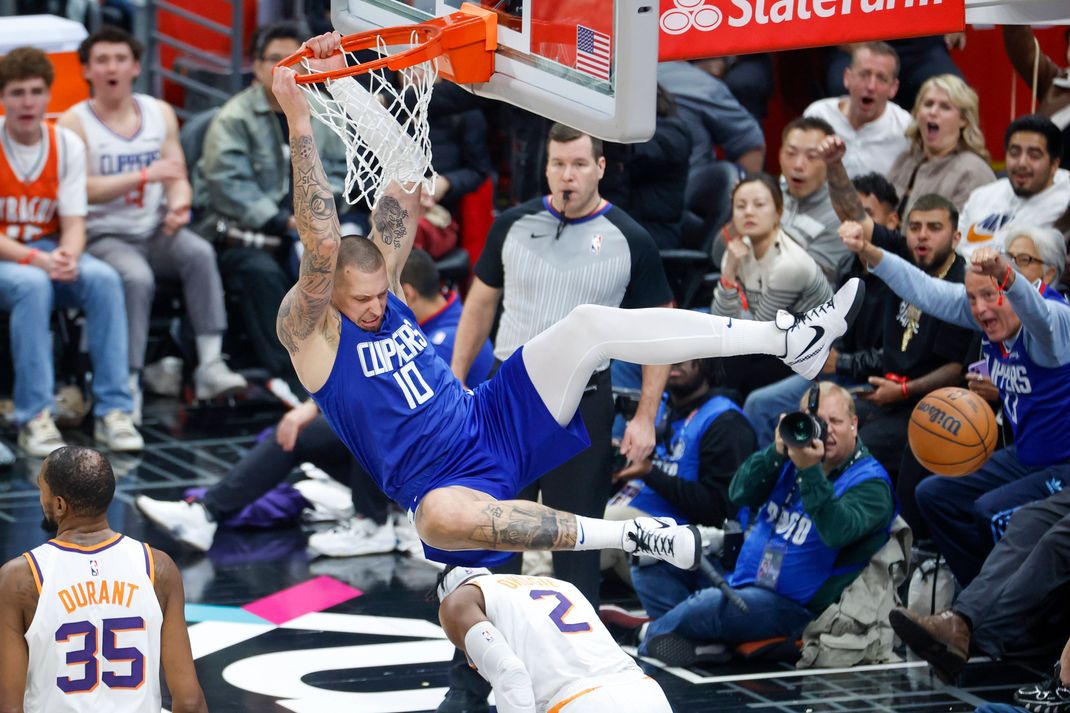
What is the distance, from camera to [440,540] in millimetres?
5883

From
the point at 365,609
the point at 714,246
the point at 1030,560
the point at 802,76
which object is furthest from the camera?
the point at 802,76

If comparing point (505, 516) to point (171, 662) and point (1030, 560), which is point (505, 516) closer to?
point (171, 662)

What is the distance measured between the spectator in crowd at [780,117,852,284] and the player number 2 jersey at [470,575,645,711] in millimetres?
4367

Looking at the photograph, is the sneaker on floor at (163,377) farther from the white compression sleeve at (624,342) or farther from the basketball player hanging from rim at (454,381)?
the white compression sleeve at (624,342)

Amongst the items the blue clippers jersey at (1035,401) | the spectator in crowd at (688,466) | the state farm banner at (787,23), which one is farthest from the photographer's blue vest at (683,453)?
the state farm banner at (787,23)

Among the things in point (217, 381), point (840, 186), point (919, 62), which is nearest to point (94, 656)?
point (840, 186)

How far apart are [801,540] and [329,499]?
327cm

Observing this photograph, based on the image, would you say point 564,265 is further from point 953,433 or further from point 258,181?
point 258,181

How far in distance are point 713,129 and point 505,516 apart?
5904mm

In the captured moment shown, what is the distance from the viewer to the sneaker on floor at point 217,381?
37.0 feet

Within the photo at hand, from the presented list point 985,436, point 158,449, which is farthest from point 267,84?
point 985,436

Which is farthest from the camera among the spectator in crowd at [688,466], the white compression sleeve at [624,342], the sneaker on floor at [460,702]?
the spectator in crowd at [688,466]

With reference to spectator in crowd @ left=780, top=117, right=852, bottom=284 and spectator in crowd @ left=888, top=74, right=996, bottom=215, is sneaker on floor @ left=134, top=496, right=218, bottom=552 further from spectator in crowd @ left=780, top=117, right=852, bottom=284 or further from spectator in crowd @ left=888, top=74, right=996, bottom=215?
spectator in crowd @ left=888, top=74, right=996, bottom=215

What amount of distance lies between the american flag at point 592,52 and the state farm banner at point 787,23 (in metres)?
1.02
